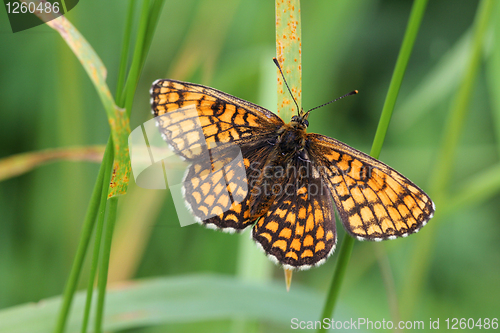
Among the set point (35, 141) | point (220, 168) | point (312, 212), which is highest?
point (35, 141)

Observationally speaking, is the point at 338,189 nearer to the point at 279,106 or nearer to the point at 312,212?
the point at 312,212

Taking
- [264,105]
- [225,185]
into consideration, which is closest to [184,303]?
[225,185]

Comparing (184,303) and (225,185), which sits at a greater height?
(225,185)

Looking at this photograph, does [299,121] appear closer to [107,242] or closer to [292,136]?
[292,136]

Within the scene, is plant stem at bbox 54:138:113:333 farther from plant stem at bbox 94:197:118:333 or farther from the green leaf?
the green leaf

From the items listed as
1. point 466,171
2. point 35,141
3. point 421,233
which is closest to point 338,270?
point 421,233

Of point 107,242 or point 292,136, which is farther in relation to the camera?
point 292,136

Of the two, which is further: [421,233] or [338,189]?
[421,233]

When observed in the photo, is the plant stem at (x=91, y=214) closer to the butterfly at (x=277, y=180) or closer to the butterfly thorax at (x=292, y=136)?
the butterfly at (x=277, y=180)

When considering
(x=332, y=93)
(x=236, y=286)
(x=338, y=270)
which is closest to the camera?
(x=338, y=270)
